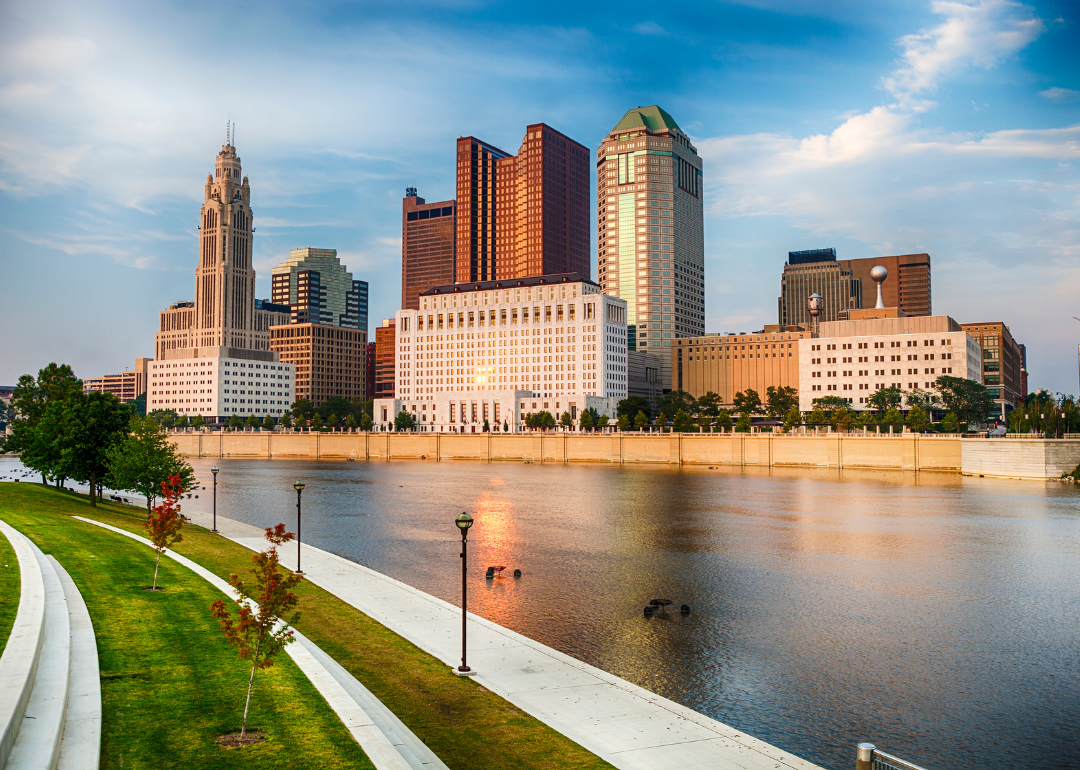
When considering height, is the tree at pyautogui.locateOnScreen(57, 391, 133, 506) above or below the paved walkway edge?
above

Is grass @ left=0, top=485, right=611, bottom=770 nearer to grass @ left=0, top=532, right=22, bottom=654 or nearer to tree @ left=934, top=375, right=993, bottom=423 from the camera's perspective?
grass @ left=0, top=532, right=22, bottom=654

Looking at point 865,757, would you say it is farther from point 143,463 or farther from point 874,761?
point 143,463

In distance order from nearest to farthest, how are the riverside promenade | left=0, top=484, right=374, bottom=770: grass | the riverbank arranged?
left=0, top=484, right=374, bottom=770: grass → the riverside promenade → the riverbank

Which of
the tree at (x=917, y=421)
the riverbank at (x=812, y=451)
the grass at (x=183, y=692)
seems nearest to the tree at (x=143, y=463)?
the grass at (x=183, y=692)

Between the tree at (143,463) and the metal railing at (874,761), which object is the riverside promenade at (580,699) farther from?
the tree at (143,463)

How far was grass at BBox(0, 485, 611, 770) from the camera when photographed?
17875 millimetres

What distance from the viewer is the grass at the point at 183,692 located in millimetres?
15477

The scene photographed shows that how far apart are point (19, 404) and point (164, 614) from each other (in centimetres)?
6808

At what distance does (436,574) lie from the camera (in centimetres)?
4506

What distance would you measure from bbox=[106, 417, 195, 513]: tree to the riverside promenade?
32653 mm

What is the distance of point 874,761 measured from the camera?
14.4m

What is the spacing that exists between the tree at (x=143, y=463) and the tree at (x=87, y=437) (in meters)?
3.16

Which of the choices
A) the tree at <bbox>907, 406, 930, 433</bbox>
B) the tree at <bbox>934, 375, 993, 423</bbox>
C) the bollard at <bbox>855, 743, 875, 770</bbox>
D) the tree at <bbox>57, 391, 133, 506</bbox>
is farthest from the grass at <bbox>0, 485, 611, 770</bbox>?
the tree at <bbox>934, 375, 993, 423</bbox>

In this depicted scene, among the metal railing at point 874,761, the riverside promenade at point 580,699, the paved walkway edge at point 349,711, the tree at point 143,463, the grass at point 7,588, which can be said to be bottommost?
the riverside promenade at point 580,699
